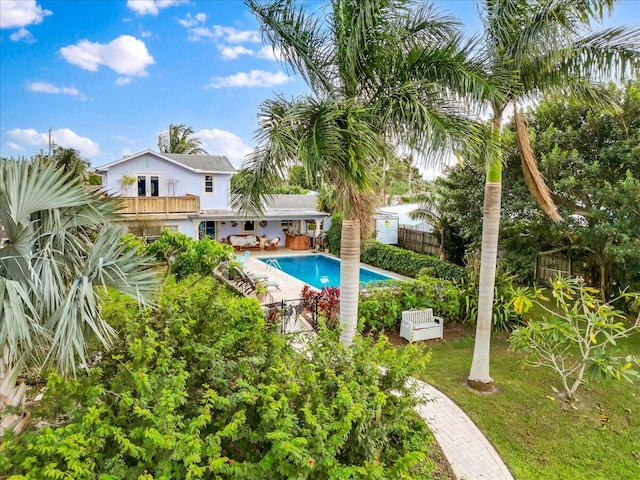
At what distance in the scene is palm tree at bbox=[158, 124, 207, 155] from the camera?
43.9 metres

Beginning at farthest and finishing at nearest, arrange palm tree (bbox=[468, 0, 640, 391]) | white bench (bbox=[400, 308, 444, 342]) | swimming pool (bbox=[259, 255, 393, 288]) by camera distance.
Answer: swimming pool (bbox=[259, 255, 393, 288]) < white bench (bbox=[400, 308, 444, 342]) < palm tree (bbox=[468, 0, 640, 391])

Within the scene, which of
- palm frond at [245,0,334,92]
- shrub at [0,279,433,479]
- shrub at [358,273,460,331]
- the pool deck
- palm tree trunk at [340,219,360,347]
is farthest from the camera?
the pool deck

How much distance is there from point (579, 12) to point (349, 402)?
8416 millimetres

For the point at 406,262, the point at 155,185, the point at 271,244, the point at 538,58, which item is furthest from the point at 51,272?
the point at 271,244

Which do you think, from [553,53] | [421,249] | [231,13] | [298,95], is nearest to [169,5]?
[231,13]

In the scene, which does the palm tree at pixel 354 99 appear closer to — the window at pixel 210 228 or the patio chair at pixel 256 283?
the patio chair at pixel 256 283

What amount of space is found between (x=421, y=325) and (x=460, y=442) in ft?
16.6

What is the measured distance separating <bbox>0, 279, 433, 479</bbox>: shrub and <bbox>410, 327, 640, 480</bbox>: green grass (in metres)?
2.57

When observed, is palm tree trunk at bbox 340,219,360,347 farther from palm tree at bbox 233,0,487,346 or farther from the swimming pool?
the swimming pool

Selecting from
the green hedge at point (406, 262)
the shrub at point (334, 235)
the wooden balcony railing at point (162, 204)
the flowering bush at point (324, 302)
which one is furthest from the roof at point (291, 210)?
the flowering bush at point (324, 302)

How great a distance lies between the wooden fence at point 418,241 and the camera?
23.6 meters

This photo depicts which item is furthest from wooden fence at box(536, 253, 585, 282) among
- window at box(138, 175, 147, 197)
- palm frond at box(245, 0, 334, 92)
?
window at box(138, 175, 147, 197)

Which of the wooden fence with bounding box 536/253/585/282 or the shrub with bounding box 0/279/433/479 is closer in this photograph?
the shrub with bounding box 0/279/433/479

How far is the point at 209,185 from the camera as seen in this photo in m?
26.2
